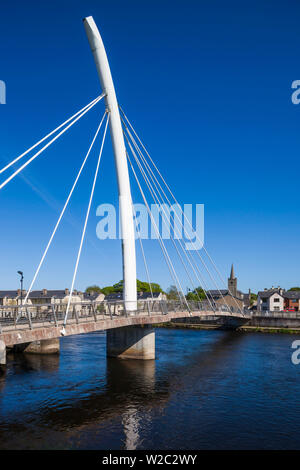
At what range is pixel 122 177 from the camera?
106ft

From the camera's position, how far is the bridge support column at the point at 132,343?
3372 cm

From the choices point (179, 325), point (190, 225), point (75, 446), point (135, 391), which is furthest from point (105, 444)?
point (179, 325)

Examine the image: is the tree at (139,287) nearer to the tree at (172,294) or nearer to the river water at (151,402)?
the tree at (172,294)

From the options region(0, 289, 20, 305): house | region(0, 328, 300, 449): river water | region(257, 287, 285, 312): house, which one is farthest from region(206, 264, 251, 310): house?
region(0, 328, 300, 449): river water

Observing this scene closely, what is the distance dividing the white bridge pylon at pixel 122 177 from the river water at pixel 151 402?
22.4ft

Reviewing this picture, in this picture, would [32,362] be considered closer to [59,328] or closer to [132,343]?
[132,343]

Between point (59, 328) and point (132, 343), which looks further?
point (132, 343)

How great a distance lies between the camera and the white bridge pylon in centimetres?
3178

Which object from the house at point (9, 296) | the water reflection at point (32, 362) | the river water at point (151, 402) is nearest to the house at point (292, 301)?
the river water at point (151, 402)

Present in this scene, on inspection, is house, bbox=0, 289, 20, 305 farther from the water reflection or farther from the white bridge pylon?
the white bridge pylon

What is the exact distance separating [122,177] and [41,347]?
704 inches

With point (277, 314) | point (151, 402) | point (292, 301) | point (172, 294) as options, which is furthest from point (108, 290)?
point (151, 402)

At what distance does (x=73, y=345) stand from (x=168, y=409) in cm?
2695

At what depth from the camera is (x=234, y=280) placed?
451 ft
